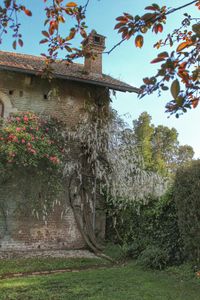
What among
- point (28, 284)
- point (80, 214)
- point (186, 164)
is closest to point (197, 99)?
point (28, 284)

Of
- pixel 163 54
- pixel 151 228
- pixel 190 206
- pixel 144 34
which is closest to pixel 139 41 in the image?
pixel 144 34

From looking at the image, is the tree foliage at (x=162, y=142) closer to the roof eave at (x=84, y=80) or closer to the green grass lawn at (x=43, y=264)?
the roof eave at (x=84, y=80)

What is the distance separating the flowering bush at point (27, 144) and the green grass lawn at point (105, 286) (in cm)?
331

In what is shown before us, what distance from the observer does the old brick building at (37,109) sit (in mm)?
9688

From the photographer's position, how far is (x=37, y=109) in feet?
34.7

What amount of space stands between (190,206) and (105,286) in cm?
239

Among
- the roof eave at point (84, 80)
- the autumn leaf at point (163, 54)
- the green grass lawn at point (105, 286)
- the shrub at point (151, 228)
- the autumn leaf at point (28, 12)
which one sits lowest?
the green grass lawn at point (105, 286)

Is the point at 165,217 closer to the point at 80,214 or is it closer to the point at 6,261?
the point at 80,214

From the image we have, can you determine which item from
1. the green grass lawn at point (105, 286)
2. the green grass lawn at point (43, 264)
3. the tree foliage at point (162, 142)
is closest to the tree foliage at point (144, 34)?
the green grass lawn at point (105, 286)

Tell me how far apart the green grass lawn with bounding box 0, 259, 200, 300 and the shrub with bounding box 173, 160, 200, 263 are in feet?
2.12

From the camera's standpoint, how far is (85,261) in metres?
8.38

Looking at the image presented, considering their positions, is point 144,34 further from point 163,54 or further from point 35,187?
point 35,187

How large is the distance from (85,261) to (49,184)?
2.48 metres

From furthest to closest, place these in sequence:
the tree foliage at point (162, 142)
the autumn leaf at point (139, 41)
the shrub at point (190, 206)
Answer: the tree foliage at point (162, 142)
the shrub at point (190, 206)
the autumn leaf at point (139, 41)
